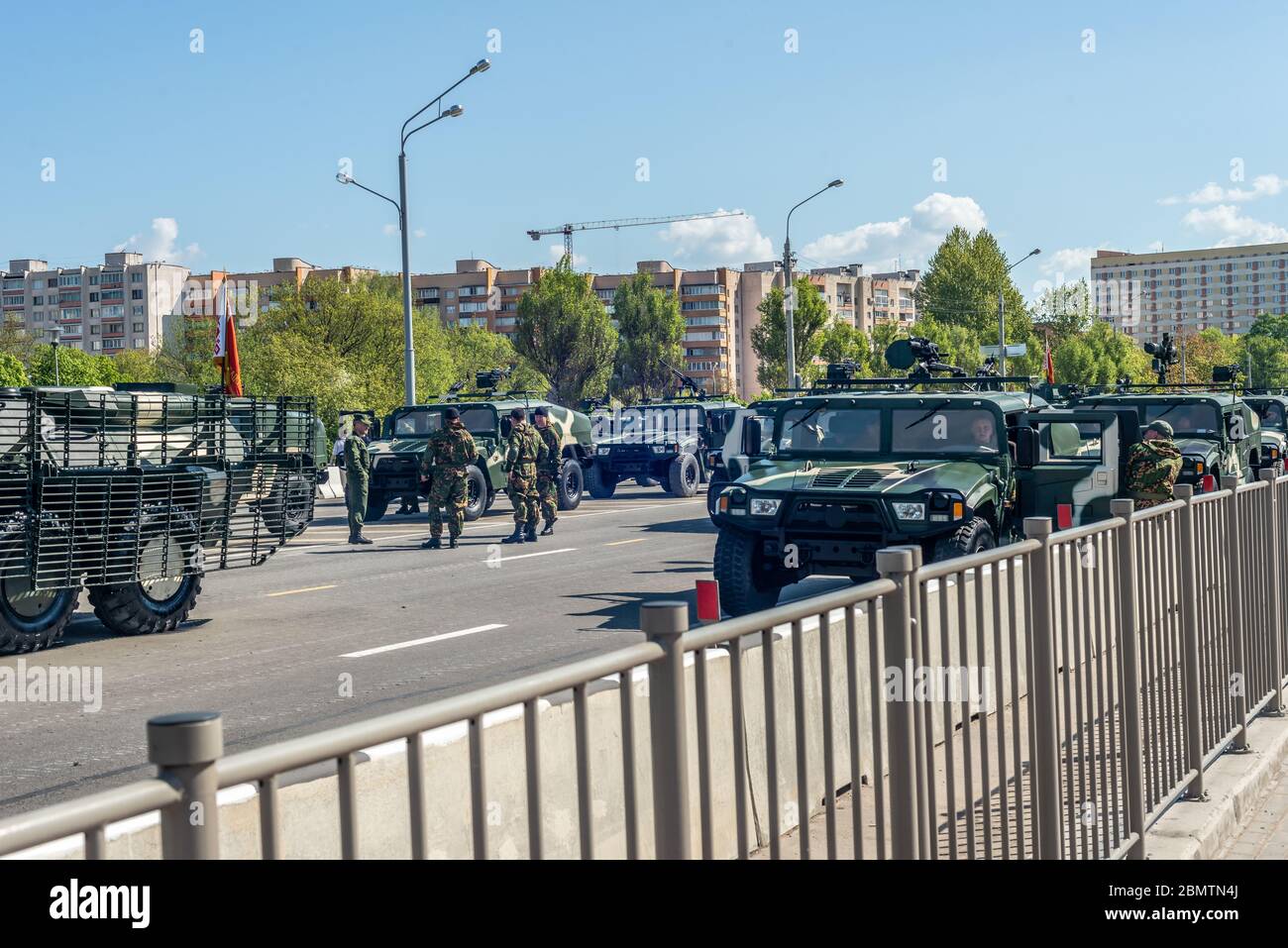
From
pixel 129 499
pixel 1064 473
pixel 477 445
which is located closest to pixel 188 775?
pixel 129 499

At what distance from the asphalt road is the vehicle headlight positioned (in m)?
2.05

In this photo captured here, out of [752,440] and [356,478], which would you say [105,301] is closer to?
[356,478]

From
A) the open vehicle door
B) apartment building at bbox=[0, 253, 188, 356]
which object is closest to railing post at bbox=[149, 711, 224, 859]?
the open vehicle door

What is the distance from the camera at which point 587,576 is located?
15.0m

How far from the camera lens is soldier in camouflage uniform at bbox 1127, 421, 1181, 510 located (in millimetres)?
12445

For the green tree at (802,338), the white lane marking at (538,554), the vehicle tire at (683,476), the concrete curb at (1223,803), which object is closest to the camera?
the concrete curb at (1223,803)

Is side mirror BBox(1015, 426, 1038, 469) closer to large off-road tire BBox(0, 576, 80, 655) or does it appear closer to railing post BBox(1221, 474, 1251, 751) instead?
railing post BBox(1221, 474, 1251, 751)

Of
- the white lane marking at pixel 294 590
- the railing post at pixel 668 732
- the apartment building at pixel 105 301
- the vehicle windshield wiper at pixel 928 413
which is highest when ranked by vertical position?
the apartment building at pixel 105 301

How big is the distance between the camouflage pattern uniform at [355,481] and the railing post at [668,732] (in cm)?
1721

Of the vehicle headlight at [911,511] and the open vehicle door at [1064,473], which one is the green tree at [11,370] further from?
the vehicle headlight at [911,511]

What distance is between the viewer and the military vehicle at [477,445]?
2219 cm

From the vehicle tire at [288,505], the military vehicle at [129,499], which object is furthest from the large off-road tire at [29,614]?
the vehicle tire at [288,505]
